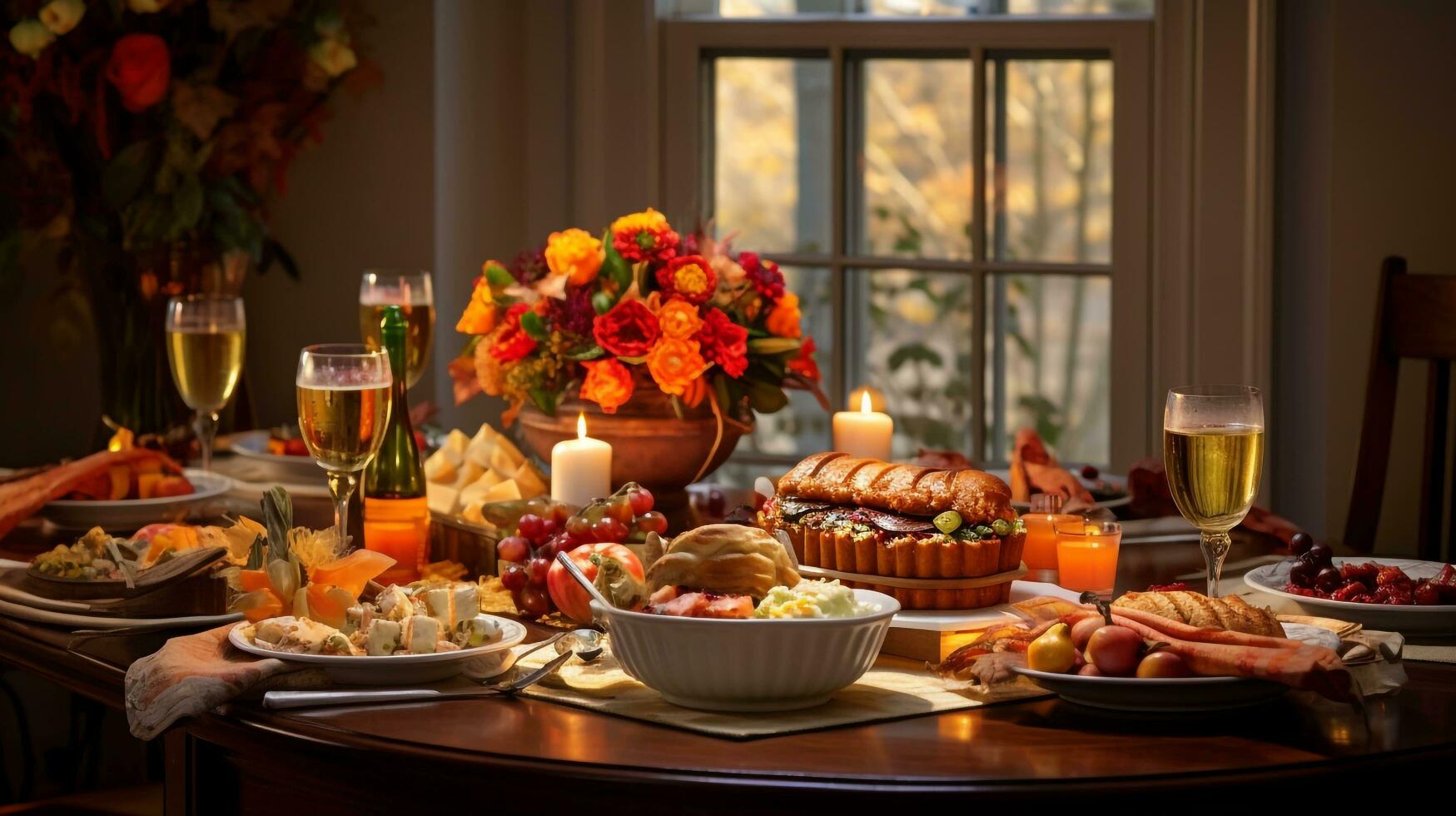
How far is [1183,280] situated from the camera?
2.96 meters

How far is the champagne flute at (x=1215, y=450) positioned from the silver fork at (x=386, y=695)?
1.76 feet

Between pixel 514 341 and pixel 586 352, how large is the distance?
0.09m

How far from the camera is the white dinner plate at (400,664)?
1.16 metres

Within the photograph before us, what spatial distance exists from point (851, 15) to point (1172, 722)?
2256 millimetres

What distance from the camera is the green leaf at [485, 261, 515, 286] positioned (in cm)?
183

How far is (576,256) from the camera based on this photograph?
5.82ft

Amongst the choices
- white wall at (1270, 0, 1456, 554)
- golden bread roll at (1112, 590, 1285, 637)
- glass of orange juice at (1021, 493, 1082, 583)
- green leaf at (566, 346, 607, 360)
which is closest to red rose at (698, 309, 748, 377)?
green leaf at (566, 346, 607, 360)

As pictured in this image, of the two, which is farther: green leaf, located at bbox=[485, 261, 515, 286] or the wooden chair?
the wooden chair

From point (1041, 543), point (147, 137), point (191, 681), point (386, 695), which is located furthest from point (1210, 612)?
point (147, 137)

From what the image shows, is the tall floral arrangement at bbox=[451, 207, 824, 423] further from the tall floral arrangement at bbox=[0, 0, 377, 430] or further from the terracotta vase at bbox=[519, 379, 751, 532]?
the tall floral arrangement at bbox=[0, 0, 377, 430]

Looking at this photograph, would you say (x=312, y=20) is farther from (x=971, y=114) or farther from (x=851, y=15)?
(x=971, y=114)

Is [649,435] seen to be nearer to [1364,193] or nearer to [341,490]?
[341,490]

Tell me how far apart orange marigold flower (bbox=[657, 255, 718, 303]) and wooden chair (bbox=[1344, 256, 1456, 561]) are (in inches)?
39.7

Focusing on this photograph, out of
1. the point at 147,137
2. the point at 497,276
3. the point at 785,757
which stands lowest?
the point at 785,757
